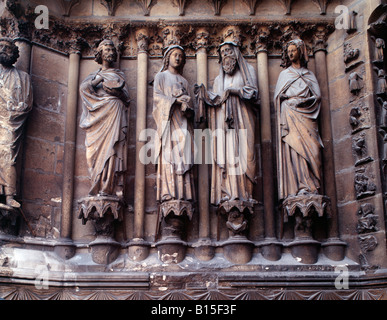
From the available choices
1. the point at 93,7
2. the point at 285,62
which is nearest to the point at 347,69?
the point at 285,62

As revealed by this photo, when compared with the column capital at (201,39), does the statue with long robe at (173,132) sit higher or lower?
lower

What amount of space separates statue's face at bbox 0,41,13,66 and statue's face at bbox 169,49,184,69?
2.26 m

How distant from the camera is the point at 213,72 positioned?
10.7m

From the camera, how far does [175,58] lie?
10305 millimetres

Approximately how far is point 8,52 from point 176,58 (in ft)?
7.76

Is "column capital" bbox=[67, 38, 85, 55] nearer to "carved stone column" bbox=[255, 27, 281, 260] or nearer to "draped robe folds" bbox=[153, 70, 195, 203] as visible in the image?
"draped robe folds" bbox=[153, 70, 195, 203]

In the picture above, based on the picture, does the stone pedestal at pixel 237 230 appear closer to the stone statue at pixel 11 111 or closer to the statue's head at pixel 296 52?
the statue's head at pixel 296 52

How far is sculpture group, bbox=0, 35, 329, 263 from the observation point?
9.59 metres

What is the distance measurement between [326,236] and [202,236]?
5.69ft

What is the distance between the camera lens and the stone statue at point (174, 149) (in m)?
9.59

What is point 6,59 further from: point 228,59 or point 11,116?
point 228,59

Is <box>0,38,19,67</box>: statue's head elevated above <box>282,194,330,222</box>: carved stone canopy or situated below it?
above

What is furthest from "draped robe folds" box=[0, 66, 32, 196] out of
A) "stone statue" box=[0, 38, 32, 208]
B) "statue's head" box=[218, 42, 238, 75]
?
"statue's head" box=[218, 42, 238, 75]

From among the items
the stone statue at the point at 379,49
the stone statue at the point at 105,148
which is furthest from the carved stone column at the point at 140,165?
the stone statue at the point at 379,49
